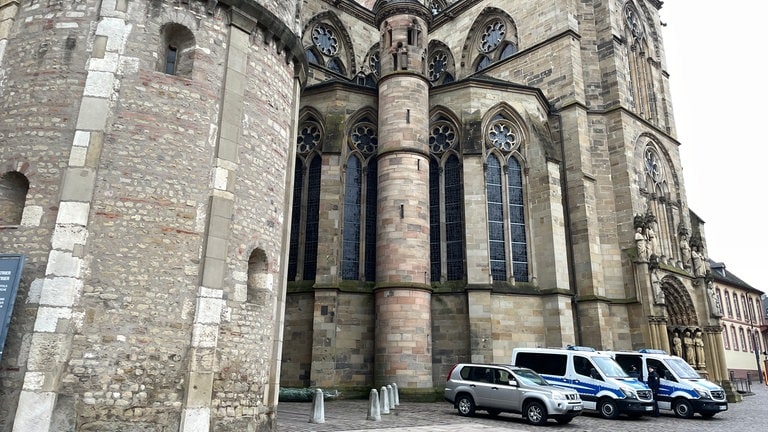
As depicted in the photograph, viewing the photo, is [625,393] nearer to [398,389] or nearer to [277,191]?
[398,389]

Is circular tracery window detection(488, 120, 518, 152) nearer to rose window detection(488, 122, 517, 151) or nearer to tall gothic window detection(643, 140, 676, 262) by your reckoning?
rose window detection(488, 122, 517, 151)

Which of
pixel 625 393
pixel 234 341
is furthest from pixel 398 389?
pixel 234 341

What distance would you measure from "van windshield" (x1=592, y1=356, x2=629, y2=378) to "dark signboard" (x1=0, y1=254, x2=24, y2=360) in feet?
41.7

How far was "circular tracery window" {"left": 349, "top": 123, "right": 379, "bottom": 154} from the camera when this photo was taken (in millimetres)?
19734

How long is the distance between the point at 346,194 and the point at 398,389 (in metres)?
7.06

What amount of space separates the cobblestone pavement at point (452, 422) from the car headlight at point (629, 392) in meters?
0.59

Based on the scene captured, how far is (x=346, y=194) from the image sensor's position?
1920cm

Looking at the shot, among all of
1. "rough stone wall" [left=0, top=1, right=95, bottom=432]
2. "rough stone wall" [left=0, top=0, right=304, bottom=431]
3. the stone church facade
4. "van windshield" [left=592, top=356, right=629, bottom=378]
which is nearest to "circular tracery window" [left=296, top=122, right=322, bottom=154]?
the stone church facade

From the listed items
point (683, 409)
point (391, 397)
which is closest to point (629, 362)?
point (683, 409)

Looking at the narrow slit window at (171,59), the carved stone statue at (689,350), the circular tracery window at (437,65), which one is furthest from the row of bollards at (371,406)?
the circular tracery window at (437,65)

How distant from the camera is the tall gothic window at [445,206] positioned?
1852 centimetres

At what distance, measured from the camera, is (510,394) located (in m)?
12.5

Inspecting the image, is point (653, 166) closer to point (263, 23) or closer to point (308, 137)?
point (308, 137)

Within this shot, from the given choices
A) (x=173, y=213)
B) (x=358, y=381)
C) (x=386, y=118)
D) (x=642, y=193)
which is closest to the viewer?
(x=173, y=213)
